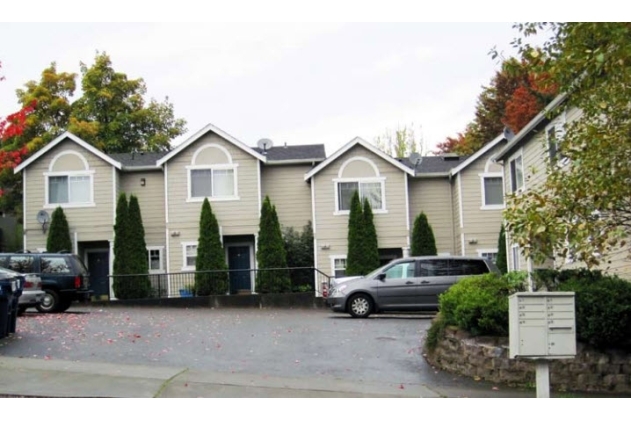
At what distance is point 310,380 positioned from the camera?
12.1 meters

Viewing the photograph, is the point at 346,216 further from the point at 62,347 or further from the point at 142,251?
the point at 62,347

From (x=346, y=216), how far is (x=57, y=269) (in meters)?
11.5

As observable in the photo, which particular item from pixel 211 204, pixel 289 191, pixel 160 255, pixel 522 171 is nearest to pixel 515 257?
pixel 522 171

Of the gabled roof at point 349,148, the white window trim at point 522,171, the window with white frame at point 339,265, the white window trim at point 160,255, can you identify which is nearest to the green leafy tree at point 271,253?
the window with white frame at point 339,265

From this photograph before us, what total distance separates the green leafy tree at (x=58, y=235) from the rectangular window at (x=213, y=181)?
195 inches

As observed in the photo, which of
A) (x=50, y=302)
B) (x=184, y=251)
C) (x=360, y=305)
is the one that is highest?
(x=184, y=251)

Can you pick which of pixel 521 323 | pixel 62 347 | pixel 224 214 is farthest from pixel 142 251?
pixel 521 323

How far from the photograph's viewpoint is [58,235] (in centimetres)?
3100

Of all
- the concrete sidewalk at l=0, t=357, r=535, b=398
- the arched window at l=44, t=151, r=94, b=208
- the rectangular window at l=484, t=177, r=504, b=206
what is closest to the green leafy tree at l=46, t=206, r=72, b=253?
the arched window at l=44, t=151, r=94, b=208

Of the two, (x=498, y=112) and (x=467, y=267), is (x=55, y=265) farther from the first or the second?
(x=498, y=112)

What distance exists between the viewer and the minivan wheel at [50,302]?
23234mm

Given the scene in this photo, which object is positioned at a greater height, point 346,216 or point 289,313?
point 346,216

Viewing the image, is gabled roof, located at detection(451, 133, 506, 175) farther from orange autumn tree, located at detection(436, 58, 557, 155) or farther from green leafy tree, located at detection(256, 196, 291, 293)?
orange autumn tree, located at detection(436, 58, 557, 155)

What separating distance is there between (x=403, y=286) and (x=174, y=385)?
1175 centimetres
